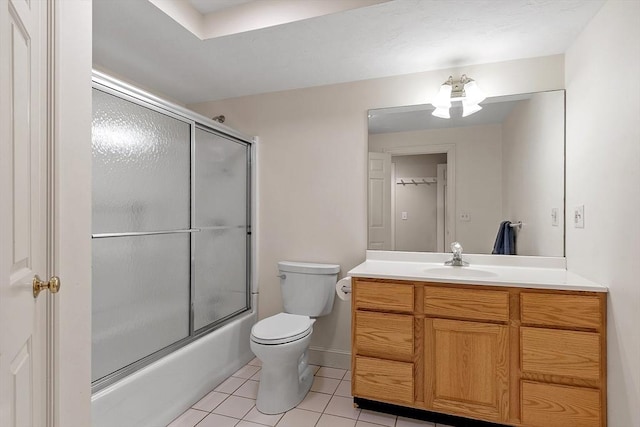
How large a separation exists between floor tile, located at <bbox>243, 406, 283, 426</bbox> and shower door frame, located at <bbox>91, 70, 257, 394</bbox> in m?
0.56

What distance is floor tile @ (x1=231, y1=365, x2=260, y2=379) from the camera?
239 centimetres

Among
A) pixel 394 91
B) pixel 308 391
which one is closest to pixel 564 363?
pixel 308 391

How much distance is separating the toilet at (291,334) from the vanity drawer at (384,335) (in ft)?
1.22

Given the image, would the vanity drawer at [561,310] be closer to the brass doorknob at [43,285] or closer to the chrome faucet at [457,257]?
the chrome faucet at [457,257]

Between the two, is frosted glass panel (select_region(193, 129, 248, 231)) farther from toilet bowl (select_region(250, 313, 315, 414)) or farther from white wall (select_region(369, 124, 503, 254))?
white wall (select_region(369, 124, 503, 254))

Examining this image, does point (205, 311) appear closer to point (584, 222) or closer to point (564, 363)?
point (564, 363)

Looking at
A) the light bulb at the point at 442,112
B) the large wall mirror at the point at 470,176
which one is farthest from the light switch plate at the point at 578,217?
the light bulb at the point at 442,112

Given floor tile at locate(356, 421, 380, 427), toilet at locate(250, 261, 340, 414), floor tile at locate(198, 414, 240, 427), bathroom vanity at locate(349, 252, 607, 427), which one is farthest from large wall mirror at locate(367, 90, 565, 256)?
floor tile at locate(198, 414, 240, 427)

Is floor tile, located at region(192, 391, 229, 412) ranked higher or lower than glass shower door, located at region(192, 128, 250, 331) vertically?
lower

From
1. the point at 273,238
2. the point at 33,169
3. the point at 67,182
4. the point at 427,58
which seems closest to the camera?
the point at 33,169

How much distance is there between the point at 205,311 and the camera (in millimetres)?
2238

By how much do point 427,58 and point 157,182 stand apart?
1796 millimetres

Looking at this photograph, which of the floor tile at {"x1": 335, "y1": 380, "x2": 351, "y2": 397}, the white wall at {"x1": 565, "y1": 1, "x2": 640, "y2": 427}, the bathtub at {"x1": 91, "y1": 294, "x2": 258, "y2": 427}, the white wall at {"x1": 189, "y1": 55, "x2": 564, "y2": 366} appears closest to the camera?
the white wall at {"x1": 565, "y1": 1, "x2": 640, "y2": 427}

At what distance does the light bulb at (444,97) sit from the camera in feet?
7.16
